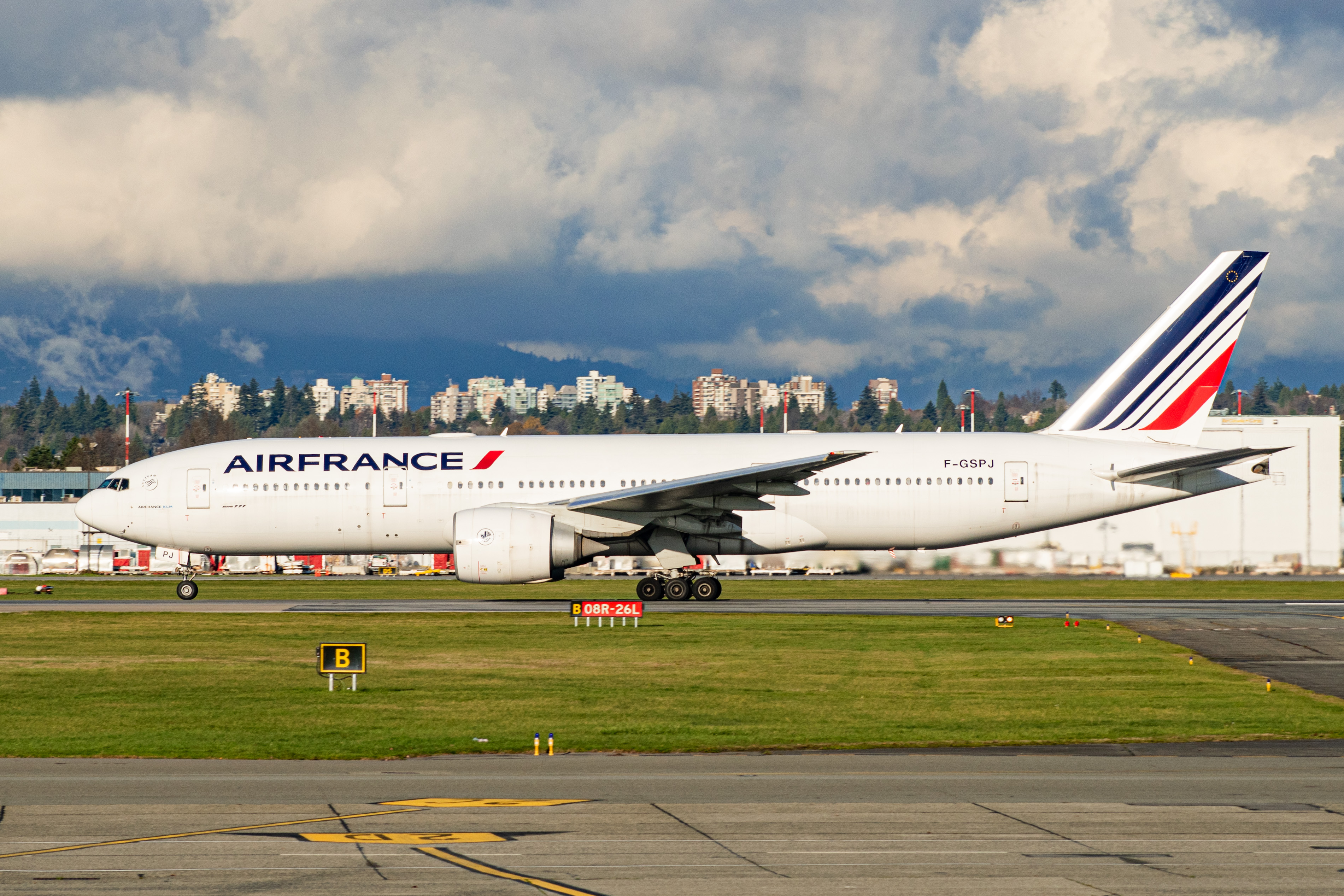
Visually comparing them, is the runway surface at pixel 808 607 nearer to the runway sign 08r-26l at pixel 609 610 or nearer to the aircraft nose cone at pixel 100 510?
the aircraft nose cone at pixel 100 510

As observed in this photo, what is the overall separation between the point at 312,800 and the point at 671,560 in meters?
24.7

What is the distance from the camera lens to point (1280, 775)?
534 inches

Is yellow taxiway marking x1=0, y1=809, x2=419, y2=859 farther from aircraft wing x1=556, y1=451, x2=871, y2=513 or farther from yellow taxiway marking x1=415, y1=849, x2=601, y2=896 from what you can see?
aircraft wing x1=556, y1=451, x2=871, y2=513

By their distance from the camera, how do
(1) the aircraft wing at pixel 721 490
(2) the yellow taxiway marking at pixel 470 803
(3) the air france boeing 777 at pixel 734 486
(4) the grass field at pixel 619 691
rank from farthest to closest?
(3) the air france boeing 777 at pixel 734 486 → (1) the aircraft wing at pixel 721 490 → (4) the grass field at pixel 619 691 → (2) the yellow taxiway marking at pixel 470 803

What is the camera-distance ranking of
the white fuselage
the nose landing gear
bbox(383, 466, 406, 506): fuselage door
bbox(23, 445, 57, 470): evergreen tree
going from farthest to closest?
1. bbox(23, 445, 57, 470): evergreen tree
2. the nose landing gear
3. bbox(383, 466, 406, 506): fuselage door
4. the white fuselage

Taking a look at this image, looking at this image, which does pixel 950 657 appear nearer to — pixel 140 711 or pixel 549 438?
pixel 140 711

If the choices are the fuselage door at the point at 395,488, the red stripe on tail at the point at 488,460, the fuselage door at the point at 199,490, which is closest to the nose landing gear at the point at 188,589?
the fuselage door at the point at 199,490

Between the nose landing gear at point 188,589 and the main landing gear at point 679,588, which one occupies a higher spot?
the main landing gear at point 679,588

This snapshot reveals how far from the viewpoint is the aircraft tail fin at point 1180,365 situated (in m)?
38.2

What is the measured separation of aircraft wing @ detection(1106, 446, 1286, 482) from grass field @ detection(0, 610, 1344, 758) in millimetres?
7846

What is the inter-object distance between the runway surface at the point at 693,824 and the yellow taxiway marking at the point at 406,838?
0.09 feet

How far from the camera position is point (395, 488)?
37.5 meters

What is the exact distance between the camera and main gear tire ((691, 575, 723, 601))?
124 feet

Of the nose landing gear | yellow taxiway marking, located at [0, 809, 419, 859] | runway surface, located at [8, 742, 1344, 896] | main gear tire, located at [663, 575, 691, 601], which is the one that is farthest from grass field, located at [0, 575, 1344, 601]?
yellow taxiway marking, located at [0, 809, 419, 859]
